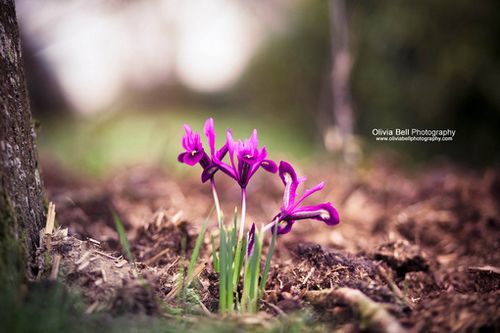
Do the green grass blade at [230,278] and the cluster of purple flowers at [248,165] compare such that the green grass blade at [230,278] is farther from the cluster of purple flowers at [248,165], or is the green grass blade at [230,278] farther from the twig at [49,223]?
the twig at [49,223]

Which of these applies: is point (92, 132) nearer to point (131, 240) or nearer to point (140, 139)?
point (131, 240)

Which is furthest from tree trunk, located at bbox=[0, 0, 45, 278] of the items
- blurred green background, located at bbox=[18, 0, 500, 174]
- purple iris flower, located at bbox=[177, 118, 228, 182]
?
blurred green background, located at bbox=[18, 0, 500, 174]

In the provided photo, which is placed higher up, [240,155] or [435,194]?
[435,194]

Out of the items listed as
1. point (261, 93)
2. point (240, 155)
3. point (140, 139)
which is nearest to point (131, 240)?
point (240, 155)

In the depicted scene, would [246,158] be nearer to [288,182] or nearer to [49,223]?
[288,182]

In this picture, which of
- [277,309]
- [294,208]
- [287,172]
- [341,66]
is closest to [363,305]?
[277,309]
